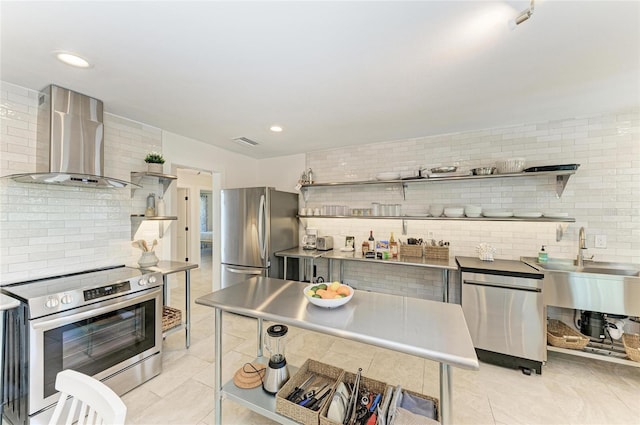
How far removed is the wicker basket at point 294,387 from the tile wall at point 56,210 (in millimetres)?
2259

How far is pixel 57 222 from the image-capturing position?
2.26m

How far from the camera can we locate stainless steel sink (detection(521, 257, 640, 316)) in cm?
216

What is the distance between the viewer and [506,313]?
242 cm

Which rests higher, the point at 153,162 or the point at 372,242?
the point at 153,162

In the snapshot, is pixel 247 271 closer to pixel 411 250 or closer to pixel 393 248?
pixel 393 248

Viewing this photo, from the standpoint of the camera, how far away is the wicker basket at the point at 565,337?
91.9 inches

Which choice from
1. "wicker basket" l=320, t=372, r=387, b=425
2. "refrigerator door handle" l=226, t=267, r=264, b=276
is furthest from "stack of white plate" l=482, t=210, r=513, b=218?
"refrigerator door handle" l=226, t=267, r=264, b=276

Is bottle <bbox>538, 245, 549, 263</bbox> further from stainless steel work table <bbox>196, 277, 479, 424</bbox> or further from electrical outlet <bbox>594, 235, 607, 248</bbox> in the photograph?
stainless steel work table <bbox>196, 277, 479, 424</bbox>

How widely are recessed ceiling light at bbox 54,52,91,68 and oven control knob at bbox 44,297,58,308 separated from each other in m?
1.58

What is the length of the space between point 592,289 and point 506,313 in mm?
714

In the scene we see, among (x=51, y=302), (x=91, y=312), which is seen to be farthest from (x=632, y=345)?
(x=51, y=302)

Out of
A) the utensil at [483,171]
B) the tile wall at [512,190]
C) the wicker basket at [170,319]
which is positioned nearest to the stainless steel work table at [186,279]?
the wicker basket at [170,319]

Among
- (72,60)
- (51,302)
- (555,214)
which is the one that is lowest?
(51,302)

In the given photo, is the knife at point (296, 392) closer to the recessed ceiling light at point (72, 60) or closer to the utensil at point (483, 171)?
the recessed ceiling light at point (72, 60)
